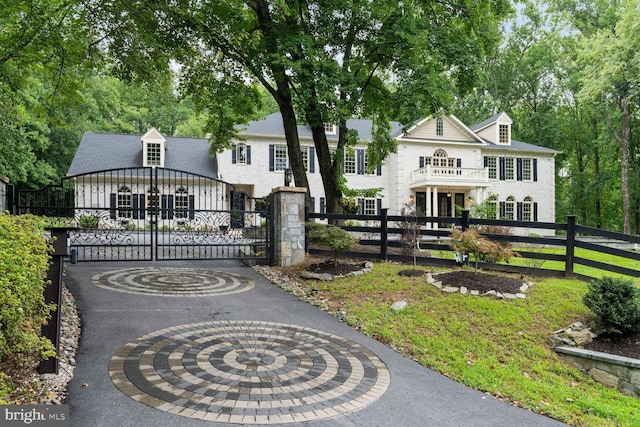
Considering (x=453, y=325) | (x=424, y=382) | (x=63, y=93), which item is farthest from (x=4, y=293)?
(x=63, y=93)

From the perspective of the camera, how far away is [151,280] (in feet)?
26.2

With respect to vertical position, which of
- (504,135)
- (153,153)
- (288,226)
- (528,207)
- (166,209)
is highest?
(504,135)

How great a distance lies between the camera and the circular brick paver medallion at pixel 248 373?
339cm

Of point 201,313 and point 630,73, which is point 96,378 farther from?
point 630,73

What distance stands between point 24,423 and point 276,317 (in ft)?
11.7

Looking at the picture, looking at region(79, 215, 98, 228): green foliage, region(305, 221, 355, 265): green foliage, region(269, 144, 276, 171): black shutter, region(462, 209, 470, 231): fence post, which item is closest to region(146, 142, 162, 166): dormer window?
region(269, 144, 276, 171): black shutter

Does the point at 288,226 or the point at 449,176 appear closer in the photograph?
the point at 288,226

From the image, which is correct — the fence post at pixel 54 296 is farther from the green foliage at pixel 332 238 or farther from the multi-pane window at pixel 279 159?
the multi-pane window at pixel 279 159

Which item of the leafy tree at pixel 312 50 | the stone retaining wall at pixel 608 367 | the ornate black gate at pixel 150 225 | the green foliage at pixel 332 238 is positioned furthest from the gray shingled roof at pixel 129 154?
the stone retaining wall at pixel 608 367

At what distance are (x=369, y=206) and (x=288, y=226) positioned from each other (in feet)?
48.9

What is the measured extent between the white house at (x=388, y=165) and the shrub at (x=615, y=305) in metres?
15.3

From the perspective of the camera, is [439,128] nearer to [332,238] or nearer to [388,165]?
[388,165]

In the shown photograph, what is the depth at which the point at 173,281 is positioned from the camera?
7953mm

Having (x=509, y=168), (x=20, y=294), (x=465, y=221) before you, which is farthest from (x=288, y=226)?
(x=509, y=168)
